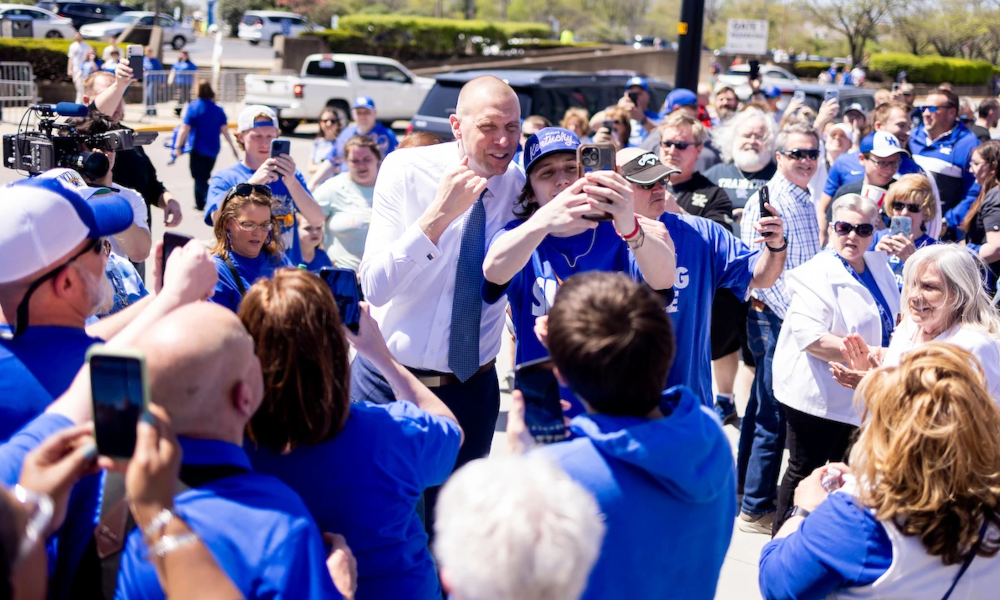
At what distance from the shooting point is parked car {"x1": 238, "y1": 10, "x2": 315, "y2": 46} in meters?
39.9

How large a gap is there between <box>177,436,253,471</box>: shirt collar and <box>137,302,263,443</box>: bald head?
0.5 inches

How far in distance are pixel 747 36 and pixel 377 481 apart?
823 inches

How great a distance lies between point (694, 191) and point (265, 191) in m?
2.69

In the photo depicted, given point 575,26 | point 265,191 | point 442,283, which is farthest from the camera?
point 575,26

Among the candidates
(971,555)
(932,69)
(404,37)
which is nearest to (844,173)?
(971,555)

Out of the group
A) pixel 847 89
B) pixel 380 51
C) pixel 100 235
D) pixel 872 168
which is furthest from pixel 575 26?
pixel 100 235

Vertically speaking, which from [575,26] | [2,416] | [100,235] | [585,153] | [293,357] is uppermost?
[575,26]

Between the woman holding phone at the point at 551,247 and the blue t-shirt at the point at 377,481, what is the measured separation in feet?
2.53

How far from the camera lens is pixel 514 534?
1.44m

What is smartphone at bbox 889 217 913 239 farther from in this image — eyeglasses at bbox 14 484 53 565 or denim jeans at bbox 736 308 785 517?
eyeglasses at bbox 14 484 53 565

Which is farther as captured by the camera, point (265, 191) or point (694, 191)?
point (694, 191)

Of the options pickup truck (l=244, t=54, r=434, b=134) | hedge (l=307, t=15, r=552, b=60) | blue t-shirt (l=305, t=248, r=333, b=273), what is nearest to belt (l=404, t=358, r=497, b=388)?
blue t-shirt (l=305, t=248, r=333, b=273)

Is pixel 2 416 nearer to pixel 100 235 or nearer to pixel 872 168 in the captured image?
pixel 100 235

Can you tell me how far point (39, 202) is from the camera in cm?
209
